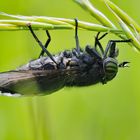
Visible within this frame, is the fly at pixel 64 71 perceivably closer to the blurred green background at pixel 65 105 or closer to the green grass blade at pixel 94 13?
the blurred green background at pixel 65 105

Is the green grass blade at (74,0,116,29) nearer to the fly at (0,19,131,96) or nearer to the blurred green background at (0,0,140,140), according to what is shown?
the fly at (0,19,131,96)


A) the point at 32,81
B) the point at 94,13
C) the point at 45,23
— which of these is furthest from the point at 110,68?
the point at 45,23

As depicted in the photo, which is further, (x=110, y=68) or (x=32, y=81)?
(x=110, y=68)

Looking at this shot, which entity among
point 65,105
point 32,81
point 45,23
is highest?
point 45,23

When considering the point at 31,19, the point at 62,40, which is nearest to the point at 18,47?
the point at 62,40

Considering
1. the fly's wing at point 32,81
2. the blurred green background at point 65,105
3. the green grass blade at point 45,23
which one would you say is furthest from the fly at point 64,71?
the green grass blade at point 45,23

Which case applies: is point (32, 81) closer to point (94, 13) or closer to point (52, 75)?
point (52, 75)
